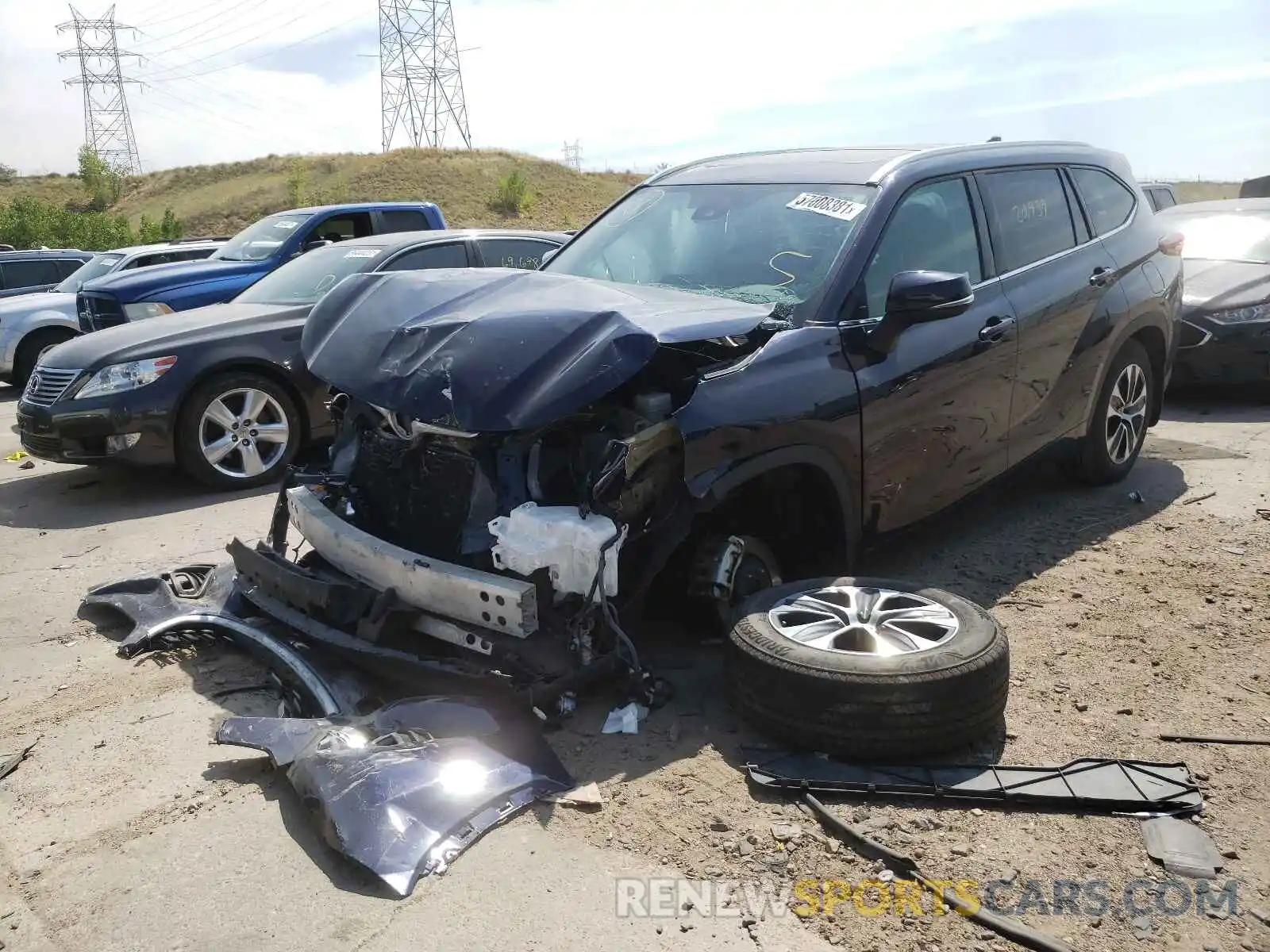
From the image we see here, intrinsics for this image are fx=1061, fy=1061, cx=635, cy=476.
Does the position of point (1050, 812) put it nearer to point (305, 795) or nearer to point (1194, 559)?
point (305, 795)

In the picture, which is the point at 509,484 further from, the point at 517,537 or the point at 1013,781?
the point at 1013,781

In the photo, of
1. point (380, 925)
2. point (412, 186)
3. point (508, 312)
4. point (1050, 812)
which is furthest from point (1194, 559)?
point (412, 186)

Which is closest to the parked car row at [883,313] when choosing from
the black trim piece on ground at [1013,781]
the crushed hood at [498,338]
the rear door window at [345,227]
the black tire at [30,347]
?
the crushed hood at [498,338]

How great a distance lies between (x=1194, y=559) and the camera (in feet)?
16.7

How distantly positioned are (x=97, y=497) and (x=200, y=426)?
0.92 metres

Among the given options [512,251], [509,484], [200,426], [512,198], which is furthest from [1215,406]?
[512,198]

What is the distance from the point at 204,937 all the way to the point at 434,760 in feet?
2.50

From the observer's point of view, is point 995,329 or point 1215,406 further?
point 1215,406

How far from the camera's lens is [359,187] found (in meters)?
57.8

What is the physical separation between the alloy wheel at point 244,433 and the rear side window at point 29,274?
11.1m

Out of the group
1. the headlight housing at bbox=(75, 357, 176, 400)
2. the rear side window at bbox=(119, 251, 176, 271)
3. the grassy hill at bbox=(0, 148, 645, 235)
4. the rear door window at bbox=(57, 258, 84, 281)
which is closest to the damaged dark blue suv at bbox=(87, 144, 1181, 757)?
the headlight housing at bbox=(75, 357, 176, 400)

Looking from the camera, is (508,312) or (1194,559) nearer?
(508,312)

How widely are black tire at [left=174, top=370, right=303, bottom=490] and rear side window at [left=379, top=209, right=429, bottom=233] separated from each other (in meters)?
3.98

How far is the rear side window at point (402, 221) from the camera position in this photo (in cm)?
1067
